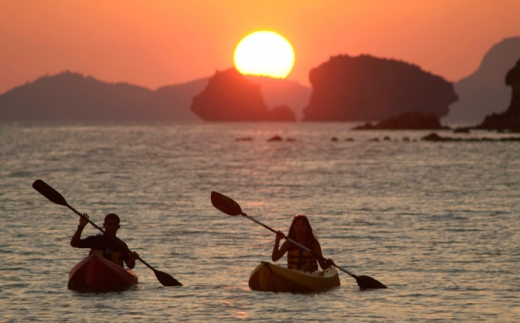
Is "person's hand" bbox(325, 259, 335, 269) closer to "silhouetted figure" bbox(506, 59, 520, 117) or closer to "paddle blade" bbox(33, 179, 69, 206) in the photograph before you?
"paddle blade" bbox(33, 179, 69, 206)

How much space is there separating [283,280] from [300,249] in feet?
2.44

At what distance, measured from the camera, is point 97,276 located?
1535cm

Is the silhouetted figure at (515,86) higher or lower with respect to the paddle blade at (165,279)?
higher

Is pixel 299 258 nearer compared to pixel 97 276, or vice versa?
pixel 97 276

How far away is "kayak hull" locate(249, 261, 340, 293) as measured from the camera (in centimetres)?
1519

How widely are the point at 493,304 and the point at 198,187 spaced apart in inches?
1117

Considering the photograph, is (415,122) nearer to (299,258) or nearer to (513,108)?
(513,108)

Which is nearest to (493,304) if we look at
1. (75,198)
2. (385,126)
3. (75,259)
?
(75,259)

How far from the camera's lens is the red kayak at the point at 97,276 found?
1535cm

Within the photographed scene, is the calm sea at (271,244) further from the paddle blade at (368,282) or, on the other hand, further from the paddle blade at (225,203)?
the paddle blade at (225,203)

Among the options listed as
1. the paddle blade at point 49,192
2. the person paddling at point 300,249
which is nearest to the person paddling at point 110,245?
the paddle blade at point 49,192

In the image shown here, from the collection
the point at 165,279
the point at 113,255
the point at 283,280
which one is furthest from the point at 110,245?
the point at 283,280

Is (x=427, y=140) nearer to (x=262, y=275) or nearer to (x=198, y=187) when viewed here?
(x=198, y=187)

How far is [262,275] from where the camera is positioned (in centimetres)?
1525
